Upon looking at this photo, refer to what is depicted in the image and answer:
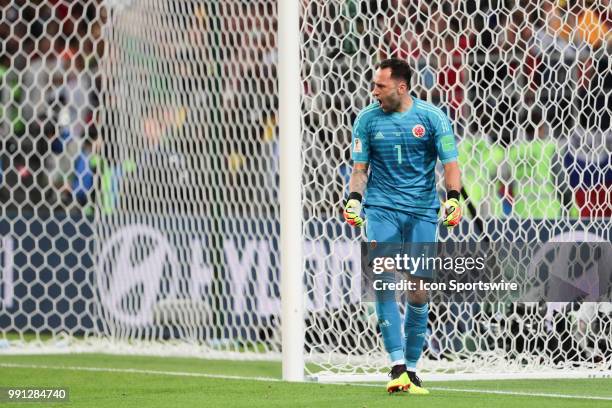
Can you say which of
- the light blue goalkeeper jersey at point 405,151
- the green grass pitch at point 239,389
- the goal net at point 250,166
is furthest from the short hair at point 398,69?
the green grass pitch at point 239,389

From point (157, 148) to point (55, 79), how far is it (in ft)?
5.14

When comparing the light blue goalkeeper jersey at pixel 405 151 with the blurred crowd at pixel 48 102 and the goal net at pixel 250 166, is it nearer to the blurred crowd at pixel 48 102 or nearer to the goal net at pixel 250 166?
the goal net at pixel 250 166

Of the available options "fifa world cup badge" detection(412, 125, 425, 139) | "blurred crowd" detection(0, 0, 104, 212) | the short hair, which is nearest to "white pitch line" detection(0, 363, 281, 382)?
"fifa world cup badge" detection(412, 125, 425, 139)

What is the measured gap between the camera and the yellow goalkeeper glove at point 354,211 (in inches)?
244

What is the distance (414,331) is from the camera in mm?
6418

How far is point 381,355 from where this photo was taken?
823 cm

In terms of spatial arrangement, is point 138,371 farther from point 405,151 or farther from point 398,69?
point 398,69

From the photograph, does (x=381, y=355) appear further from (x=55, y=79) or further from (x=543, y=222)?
(x=55, y=79)

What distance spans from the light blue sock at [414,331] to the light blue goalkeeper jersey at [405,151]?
452 millimetres

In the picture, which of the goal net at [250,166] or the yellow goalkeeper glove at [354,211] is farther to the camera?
the goal net at [250,166]

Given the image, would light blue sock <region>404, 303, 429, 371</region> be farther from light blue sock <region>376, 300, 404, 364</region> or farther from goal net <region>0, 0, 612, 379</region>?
goal net <region>0, 0, 612, 379</region>

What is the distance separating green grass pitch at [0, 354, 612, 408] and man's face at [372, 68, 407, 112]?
1.40 metres

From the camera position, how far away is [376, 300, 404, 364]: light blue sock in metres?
6.28

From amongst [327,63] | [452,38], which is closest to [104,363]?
[327,63]
